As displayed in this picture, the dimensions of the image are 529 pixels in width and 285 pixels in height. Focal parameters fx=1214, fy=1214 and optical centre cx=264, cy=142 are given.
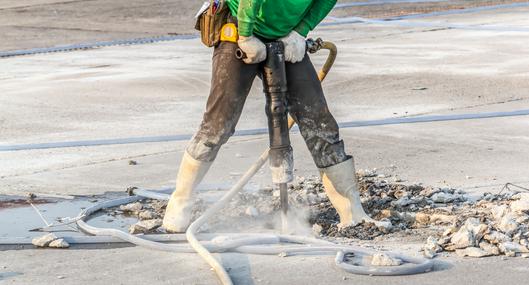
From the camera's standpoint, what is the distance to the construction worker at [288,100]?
613 centimetres

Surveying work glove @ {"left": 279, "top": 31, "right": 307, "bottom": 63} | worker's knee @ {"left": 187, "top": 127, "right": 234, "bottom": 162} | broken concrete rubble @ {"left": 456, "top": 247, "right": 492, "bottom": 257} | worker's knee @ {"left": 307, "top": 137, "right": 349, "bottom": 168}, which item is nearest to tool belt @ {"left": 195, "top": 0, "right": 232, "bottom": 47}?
work glove @ {"left": 279, "top": 31, "right": 307, "bottom": 63}

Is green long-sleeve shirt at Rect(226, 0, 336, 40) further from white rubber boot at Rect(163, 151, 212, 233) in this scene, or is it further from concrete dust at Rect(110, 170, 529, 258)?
concrete dust at Rect(110, 170, 529, 258)

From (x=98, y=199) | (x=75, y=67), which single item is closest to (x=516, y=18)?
(x=75, y=67)

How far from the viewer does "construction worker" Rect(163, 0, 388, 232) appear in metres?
6.13

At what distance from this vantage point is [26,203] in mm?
7164

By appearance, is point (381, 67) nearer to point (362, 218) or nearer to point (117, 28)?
point (117, 28)

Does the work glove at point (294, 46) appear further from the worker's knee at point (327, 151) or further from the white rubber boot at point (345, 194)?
the white rubber boot at point (345, 194)

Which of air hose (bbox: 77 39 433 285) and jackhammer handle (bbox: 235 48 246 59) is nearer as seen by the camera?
air hose (bbox: 77 39 433 285)

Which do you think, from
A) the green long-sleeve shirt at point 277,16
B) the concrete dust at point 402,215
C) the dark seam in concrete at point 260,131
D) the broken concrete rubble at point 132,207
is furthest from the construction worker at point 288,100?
the dark seam in concrete at point 260,131

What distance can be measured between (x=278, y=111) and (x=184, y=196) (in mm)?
695

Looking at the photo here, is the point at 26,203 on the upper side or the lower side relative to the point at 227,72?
lower

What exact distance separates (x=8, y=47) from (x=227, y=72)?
9.27 metres

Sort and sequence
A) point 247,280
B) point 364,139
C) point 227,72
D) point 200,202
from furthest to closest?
1. point 364,139
2. point 200,202
3. point 227,72
4. point 247,280

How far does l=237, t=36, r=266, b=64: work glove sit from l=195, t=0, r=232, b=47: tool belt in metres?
0.18
